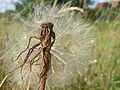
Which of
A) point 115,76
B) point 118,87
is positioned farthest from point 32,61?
point 115,76

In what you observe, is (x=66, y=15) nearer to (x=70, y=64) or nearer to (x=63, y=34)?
(x=63, y=34)

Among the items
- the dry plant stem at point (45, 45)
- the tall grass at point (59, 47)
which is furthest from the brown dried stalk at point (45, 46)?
the tall grass at point (59, 47)

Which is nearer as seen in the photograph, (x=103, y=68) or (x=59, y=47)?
(x=59, y=47)

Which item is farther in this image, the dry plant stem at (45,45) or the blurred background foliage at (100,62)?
the blurred background foliage at (100,62)

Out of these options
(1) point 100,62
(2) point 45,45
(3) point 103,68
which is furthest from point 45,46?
(1) point 100,62

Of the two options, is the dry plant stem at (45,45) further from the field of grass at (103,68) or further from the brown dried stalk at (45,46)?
the field of grass at (103,68)

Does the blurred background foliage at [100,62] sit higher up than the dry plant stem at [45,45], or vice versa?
the dry plant stem at [45,45]

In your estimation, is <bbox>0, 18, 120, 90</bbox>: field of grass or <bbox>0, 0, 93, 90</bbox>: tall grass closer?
<bbox>0, 0, 93, 90</bbox>: tall grass

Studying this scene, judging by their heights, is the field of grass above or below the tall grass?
below

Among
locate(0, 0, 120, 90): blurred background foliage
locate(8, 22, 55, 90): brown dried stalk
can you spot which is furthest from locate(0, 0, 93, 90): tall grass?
locate(0, 0, 120, 90): blurred background foliage

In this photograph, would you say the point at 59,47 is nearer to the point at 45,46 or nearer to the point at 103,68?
the point at 45,46

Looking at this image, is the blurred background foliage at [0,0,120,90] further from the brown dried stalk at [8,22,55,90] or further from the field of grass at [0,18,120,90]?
the brown dried stalk at [8,22,55,90]
